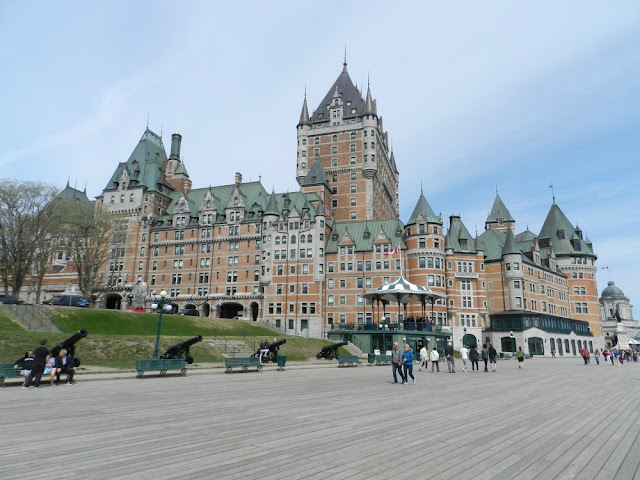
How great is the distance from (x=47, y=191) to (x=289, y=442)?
57795mm

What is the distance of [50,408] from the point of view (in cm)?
1230

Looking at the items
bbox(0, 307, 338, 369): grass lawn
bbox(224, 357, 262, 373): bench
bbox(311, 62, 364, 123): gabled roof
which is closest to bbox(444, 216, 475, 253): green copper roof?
bbox(311, 62, 364, 123): gabled roof

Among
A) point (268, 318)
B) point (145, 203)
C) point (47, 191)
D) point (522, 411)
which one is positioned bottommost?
point (522, 411)

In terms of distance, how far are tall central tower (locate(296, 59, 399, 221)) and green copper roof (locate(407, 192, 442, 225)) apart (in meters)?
13.6

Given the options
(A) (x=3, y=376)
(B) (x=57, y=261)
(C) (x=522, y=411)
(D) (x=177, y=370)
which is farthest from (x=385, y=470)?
(B) (x=57, y=261)

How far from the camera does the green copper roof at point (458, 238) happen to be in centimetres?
7425

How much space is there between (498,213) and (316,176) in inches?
1690

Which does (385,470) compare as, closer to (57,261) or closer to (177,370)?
(177,370)

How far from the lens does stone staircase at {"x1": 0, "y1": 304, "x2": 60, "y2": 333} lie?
3797cm

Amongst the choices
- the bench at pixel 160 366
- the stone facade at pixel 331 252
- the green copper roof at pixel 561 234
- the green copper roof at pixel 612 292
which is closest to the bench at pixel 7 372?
the bench at pixel 160 366

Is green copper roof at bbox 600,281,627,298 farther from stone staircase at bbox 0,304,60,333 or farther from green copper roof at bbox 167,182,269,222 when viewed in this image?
stone staircase at bbox 0,304,60,333

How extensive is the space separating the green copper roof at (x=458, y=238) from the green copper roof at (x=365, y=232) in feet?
28.3

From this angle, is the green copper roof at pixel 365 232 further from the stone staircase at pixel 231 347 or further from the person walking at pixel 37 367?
the person walking at pixel 37 367

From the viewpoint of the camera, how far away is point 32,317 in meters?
38.9
